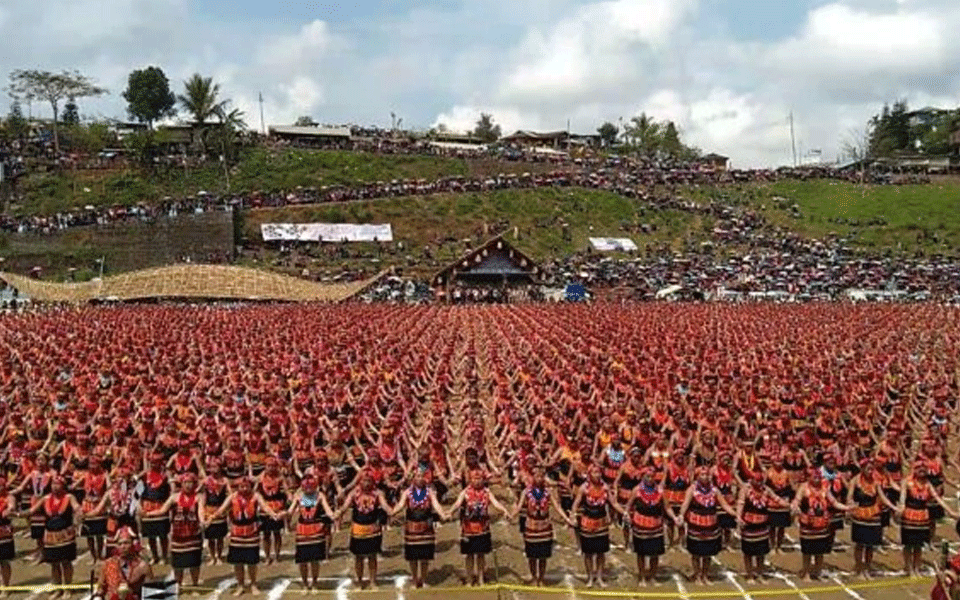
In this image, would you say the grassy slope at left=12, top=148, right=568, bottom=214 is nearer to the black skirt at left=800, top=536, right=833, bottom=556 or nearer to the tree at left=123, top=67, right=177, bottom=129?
the tree at left=123, top=67, right=177, bottom=129

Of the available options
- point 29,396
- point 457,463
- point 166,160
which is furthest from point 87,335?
point 166,160

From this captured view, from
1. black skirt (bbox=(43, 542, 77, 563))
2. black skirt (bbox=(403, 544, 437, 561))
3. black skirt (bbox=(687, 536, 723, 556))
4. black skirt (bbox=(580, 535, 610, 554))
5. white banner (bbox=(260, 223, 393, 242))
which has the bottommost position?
black skirt (bbox=(687, 536, 723, 556))

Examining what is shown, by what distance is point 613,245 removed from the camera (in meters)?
62.5

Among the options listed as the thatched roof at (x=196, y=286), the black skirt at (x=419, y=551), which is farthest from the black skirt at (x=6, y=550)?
the thatched roof at (x=196, y=286)

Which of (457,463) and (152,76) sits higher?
(152,76)

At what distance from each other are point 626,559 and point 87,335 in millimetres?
20359

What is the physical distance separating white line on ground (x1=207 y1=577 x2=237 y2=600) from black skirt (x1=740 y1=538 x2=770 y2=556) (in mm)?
5320

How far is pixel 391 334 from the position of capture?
2789 centimetres

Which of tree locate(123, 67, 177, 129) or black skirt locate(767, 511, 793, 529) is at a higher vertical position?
tree locate(123, 67, 177, 129)

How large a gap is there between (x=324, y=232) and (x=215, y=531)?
50431 mm

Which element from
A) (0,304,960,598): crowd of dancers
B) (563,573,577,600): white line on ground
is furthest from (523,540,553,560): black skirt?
(563,573,577,600): white line on ground

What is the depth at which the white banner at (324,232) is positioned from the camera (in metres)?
59.2

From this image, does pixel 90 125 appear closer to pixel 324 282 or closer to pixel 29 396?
pixel 324 282

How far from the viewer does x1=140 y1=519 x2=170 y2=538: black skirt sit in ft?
33.9
